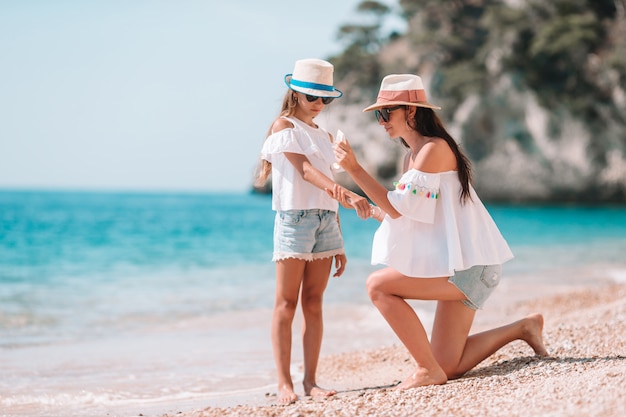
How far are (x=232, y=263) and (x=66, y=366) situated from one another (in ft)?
25.7

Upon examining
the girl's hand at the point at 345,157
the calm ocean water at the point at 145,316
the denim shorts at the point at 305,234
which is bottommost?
the calm ocean water at the point at 145,316

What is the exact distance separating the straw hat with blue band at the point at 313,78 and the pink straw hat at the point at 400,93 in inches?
11.3

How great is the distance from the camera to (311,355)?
407cm

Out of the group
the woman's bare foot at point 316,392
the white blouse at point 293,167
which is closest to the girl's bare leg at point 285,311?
the woman's bare foot at point 316,392

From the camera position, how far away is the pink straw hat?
3699 mm

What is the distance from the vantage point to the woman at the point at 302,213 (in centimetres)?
389

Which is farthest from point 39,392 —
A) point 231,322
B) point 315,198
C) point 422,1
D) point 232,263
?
point 422,1

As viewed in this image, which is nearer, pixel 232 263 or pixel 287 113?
pixel 287 113

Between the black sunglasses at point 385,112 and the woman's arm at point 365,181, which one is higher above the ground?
the black sunglasses at point 385,112

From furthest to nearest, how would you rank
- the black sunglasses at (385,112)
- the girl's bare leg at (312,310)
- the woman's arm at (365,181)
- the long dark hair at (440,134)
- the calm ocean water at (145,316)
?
the calm ocean water at (145,316) < the girl's bare leg at (312,310) < the black sunglasses at (385,112) < the long dark hair at (440,134) < the woman's arm at (365,181)

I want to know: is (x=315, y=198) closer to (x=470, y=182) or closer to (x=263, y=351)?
(x=470, y=182)

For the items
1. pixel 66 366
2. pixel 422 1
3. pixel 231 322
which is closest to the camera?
pixel 66 366

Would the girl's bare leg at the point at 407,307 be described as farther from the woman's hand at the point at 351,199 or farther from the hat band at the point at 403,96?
the hat band at the point at 403,96

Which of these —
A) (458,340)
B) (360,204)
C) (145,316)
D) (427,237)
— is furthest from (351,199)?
(145,316)
